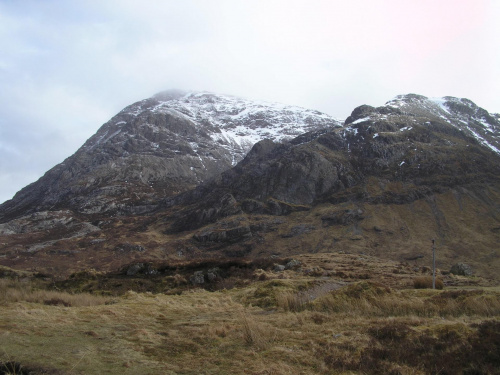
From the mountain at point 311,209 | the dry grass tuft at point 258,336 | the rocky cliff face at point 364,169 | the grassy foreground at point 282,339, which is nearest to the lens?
the grassy foreground at point 282,339

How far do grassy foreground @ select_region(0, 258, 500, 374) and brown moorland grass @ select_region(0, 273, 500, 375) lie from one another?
0.09 ft

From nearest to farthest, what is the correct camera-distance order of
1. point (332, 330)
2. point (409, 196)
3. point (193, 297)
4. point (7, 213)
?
point (332, 330)
point (193, 297)
point (409, 196)
point (7, 213)

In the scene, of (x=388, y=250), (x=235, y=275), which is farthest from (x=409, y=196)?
(x=235, y=275)

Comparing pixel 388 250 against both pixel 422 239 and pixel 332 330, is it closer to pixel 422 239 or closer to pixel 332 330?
pixel 422 239

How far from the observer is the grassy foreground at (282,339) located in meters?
7.25

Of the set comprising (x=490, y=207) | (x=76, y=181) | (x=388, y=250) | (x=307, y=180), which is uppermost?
(x=76, y=181)

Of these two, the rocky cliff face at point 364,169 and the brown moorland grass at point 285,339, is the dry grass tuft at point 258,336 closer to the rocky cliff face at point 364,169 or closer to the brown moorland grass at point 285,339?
the brown moorland grass at point 285,339

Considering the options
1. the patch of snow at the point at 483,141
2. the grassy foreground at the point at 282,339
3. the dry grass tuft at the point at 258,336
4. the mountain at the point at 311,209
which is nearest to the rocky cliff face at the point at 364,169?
the mountain at the point at 311,209

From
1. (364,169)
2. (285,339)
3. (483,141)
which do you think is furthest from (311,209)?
(483,141)

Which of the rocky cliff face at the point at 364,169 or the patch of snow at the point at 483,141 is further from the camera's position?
the patch of snow at the point at 483,141

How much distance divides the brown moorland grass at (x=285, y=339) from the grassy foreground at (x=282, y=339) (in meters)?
0.03

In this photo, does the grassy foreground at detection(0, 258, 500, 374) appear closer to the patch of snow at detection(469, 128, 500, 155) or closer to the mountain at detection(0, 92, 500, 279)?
the mountain at detection(0, 92, 500, 279)

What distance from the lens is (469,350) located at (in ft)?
24.5

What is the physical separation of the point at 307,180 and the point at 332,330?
108 m
